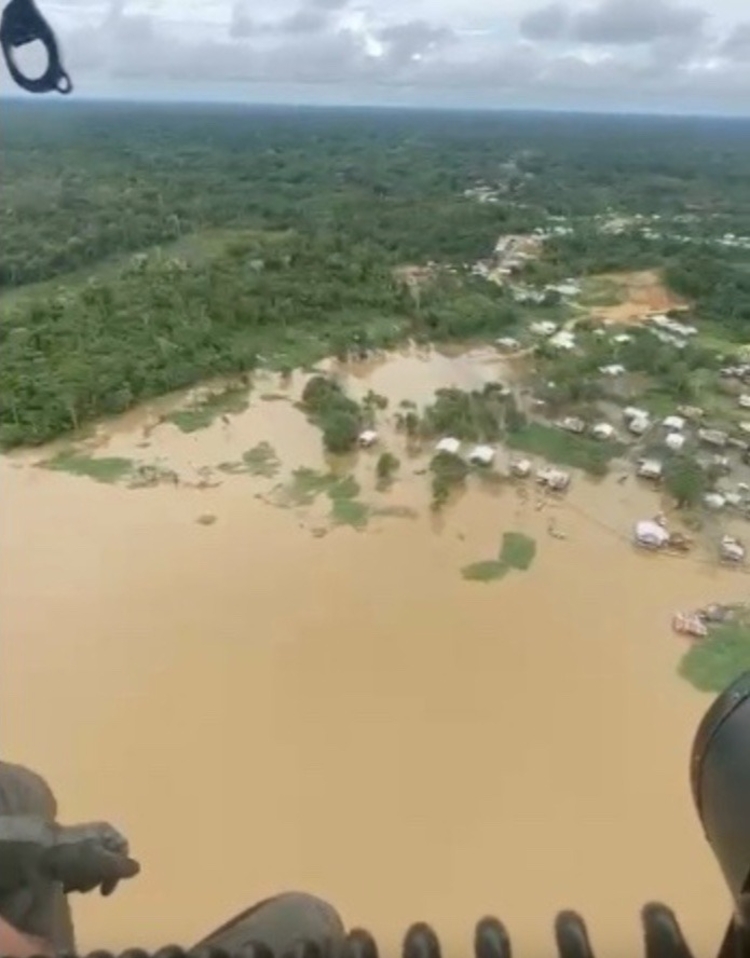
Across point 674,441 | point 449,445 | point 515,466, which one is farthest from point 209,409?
point 674,441

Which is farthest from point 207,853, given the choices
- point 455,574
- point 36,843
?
point 36,843

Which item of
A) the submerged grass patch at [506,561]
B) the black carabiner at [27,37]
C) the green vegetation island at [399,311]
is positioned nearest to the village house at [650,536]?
the green vegetation island at [399,311]

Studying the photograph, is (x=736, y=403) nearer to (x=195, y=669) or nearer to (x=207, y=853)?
(x=195, y=669)

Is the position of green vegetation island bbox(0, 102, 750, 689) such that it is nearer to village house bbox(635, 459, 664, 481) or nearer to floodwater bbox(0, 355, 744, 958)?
village house bbox(635, 459, 664, 481)

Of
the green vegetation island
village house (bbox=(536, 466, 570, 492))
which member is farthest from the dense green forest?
village house (bbox=(536, 466, 570, 492))

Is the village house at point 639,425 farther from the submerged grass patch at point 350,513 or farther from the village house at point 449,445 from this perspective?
the submerged grass patch at point 350,513

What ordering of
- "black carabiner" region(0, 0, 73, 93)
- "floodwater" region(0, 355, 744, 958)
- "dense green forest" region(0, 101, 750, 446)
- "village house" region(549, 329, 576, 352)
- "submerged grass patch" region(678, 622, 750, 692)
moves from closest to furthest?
"black carabiner" region(0, 0, 73, 93)
"floodwater" region(0, 355, 744, 958)
"submerged grass patch" region(678, 622, 750, 692)
"dense green forest" region(0, 101, 750, 446)
"village house" region(549, 329, 576, 352)
